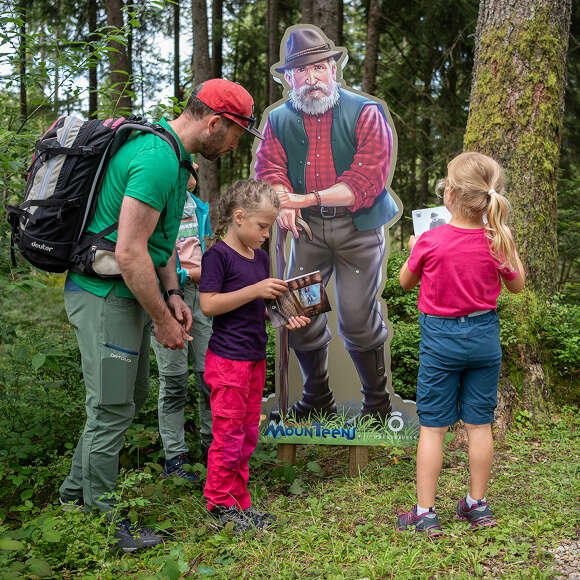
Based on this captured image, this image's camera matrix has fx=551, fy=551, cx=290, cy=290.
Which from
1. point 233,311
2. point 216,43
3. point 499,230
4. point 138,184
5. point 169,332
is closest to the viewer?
point 138,184

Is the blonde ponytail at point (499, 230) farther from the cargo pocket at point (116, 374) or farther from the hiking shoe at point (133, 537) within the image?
the hiking shoe at point (133, 537)

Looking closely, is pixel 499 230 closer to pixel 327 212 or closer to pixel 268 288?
pixel 268 288

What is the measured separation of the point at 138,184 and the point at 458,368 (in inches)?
67.3

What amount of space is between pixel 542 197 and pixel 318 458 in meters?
2.75

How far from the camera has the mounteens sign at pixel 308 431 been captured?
359 cm

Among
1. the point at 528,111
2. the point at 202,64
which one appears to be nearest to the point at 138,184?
the point at 528,111

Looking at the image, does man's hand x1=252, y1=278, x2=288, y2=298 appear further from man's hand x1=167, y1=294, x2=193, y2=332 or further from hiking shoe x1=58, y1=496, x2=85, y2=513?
hiking shoe x1=58, y1=496, x2=85, y2=513

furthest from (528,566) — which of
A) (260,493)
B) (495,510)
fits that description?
(260,493)

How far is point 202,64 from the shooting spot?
8.89 metres

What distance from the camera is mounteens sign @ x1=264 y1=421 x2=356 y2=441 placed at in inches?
141

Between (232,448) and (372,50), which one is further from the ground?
(372,50)

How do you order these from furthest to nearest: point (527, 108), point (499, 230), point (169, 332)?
point (527, 108), point (169, 332), point (499, 230)

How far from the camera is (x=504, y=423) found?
4.07 meters

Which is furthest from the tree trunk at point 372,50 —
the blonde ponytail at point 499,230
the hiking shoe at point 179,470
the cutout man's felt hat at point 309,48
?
the hiking shoe at point 179,470
